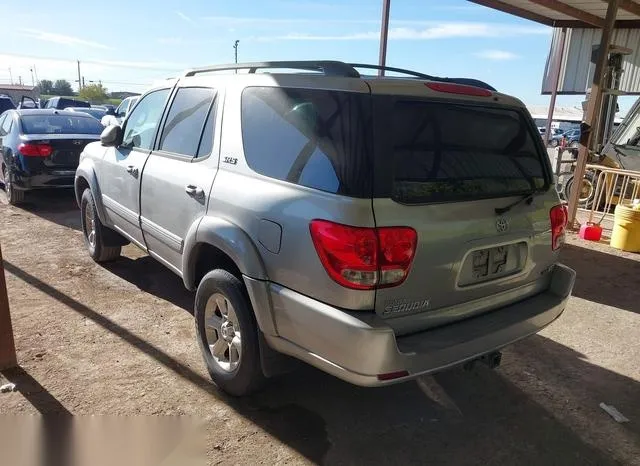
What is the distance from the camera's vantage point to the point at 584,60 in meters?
14.4

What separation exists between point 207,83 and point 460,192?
1965 millimetres

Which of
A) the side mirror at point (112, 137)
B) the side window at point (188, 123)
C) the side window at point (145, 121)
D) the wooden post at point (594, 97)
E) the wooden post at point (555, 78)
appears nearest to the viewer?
the side window at point (188, 123)

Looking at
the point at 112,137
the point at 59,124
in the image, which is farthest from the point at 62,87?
the point at 112,137

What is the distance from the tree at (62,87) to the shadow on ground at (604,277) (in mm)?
114285

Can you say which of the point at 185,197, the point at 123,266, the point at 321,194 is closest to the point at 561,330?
the point at 321,194

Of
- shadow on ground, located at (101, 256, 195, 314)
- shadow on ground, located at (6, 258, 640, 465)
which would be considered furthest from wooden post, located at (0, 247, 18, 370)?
shadow on ground, located at (101, 256, 195, 314)

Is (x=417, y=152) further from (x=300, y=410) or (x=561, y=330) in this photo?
(x=561, y=330)

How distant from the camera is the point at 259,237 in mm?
2600

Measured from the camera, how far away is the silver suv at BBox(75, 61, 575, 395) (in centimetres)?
227

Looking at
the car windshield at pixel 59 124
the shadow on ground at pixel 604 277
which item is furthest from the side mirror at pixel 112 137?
the shadow on ground at pixel 604 277

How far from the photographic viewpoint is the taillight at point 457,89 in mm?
2596

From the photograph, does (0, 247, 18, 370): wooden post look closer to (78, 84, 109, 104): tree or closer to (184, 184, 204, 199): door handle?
(184, 184, 204, 199): door handle

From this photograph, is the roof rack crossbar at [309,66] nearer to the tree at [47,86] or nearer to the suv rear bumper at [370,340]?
the suv rear bumper at [370,340]

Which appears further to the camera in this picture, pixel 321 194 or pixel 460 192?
pixel 460 192
